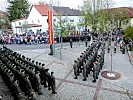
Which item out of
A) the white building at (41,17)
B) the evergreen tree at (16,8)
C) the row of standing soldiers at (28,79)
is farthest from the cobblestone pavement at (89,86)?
the evergreen tree at (16,8)

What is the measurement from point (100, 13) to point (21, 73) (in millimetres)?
23768

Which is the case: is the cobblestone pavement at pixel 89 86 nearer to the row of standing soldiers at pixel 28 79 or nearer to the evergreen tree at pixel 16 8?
the row of standing soldiers at pixel 28 79

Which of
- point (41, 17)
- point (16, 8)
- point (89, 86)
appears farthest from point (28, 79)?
point (16, 8)

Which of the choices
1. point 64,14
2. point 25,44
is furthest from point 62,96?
point 64,14

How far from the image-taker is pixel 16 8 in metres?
52.6

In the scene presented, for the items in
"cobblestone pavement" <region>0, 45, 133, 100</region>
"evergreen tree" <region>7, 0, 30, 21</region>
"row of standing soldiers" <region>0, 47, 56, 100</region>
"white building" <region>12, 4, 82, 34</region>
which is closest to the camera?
"row of standing soldiers" <region>0, 47, 56, 100</region>

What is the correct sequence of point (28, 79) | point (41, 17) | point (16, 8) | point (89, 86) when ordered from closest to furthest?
point (28, 79), point (89, 86), point (41, 17), point (16, 8)

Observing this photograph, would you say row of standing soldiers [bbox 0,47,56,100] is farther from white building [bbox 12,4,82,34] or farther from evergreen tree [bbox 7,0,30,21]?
evergreen tree [bbox 7,0,30,21]

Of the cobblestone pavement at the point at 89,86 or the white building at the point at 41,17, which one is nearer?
the cobblestone pavement at the point at 89,86

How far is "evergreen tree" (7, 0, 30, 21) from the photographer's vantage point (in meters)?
52.7

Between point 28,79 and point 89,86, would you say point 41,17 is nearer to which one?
point 89,86

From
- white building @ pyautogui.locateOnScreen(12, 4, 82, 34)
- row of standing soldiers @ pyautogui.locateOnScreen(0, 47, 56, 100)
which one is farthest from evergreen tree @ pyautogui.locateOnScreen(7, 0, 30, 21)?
row of standing soldiers @ pyautogui.locateOnScreen(0, 47, 56, 100)

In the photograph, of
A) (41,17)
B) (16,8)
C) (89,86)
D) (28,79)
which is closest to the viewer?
(28,79)

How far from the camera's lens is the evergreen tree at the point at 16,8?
52.7 meters
